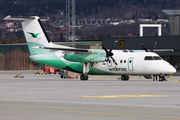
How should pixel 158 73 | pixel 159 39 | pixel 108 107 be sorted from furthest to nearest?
pixel 159 39 → pixel 158 73 → pixel 108 107

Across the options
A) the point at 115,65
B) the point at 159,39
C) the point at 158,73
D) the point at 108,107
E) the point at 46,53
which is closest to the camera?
the point at 108,107

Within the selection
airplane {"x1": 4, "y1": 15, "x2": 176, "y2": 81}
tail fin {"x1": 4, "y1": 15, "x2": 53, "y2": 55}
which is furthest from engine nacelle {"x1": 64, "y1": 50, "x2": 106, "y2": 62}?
tail fin {"x1": 4, "y1": 15, "x2": 53, "y2": 55}

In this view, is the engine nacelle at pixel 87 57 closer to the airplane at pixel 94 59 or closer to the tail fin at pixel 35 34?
the airplane at pixel 94 59

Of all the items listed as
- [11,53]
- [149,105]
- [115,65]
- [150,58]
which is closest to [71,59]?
[115,65]

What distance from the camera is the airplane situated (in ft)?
129

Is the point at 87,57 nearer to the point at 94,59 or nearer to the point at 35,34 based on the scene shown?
the point at 94,59

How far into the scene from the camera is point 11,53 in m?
121

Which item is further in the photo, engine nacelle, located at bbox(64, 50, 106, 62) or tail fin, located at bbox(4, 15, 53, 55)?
tail fin, located at bbox(4, 15, 53, 55)

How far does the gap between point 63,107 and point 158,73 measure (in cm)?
2469

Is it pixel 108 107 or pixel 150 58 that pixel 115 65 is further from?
pixel 108 107

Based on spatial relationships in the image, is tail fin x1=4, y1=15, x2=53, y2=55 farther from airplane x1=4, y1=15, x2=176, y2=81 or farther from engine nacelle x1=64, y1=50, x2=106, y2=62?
engine nacelle x1=64, y1=50, x2=106, y2=62

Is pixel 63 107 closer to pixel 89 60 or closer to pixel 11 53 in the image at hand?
pixel 89 60

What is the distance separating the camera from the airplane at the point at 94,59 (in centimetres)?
3944

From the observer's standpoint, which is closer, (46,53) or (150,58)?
(150,58)
